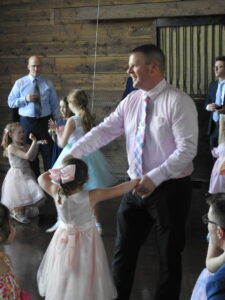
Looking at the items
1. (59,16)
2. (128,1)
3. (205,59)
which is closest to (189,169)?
(205,59)

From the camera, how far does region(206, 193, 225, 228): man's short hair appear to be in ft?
6.99

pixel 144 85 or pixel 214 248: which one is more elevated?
pixel 144 85

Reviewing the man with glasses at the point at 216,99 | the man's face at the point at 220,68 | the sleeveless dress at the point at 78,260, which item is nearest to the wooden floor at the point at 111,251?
the sleeveless dress at the point at 78,260

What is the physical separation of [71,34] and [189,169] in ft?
15.0

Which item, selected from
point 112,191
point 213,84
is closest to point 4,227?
point 112,191

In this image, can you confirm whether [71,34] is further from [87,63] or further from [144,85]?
[144,85]

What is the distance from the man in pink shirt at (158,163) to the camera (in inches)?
102

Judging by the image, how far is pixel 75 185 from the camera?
9.50ft

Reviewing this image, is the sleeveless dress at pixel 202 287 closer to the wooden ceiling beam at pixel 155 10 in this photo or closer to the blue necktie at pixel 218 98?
the blue necktie at pixel 218 98

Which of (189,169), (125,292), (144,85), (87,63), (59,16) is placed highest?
(59,16)

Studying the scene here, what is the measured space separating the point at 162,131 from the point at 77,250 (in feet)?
2.91

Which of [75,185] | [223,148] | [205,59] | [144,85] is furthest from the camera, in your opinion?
[205,59]

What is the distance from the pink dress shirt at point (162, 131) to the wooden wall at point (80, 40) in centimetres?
377

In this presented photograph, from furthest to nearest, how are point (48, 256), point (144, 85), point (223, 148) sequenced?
point (223, 148) < point (48, 256) < point (144, 85)
